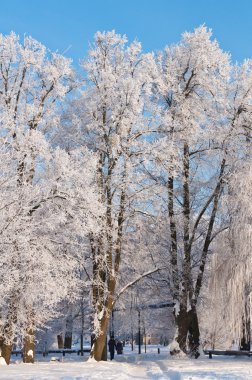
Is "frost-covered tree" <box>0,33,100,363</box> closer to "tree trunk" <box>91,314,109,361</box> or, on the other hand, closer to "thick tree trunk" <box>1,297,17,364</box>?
"thick tree trunk" <box>1,297,17,364</box>

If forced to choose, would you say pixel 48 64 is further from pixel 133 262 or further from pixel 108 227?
pixel 133 262

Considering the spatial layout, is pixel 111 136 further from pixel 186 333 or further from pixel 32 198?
pixel 186 333

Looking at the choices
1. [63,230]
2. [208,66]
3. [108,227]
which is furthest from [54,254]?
[208,66]

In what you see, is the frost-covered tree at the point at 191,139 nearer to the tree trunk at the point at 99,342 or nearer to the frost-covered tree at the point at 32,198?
the tree trunk at the point at 99,342

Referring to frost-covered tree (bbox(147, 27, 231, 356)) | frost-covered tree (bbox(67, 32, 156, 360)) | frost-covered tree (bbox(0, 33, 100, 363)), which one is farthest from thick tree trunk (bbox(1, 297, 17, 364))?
frost-covered tree (bbox(147, 27, 231, 356))

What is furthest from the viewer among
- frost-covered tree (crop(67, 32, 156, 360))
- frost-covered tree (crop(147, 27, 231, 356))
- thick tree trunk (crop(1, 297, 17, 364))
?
frost-covered tree (crop(147, 27, 231, 356))

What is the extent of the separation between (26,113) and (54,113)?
2.37 metres

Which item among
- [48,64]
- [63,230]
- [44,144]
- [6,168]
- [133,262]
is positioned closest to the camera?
[6,168]

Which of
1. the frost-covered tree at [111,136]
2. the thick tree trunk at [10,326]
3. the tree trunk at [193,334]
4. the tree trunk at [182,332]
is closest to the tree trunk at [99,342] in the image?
the frost-covered tree at [111,136]

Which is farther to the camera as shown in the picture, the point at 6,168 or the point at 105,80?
the point at 105,80

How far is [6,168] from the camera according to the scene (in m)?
16.9

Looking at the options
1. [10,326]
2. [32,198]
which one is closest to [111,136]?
[32,198]

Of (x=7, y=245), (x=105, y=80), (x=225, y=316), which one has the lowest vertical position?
(x=225, y=316)

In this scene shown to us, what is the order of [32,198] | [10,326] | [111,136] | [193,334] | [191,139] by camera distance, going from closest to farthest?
[32,198] < [10,326] < [111,136] < [191,139] < [193,334]
